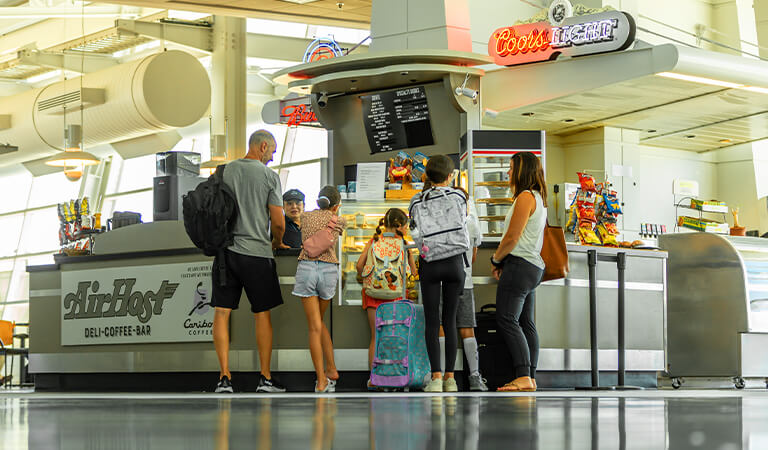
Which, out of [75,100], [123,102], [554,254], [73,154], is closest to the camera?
[554,254]

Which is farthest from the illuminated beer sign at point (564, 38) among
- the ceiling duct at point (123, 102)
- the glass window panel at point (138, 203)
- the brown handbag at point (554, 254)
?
the glass window panel at point (138, 203)

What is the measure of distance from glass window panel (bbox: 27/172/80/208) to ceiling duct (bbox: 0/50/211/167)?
16.9 ft

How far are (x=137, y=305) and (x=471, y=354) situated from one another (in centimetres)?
269

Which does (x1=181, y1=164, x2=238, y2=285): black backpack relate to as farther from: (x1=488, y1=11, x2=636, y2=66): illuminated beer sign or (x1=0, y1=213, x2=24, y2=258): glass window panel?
(x1=0, y1=213, x2=24, y2=258): glass window panel

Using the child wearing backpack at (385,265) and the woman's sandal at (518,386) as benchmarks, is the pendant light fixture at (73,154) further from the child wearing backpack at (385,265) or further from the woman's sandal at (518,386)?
the woman's sandal at (518,386)

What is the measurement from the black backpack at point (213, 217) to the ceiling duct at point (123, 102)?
10395 mm

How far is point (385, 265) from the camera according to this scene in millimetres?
7086

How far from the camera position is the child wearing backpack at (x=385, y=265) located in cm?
709

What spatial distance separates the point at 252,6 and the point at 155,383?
8.38 meters

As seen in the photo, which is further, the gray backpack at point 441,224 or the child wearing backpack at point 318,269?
the child wearing backpack at point 318,269

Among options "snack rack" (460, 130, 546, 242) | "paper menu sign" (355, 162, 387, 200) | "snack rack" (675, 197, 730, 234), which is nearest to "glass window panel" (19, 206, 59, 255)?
"snack rack" (675, 197, 730, 234)

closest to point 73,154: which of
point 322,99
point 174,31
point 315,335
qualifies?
point 174,31

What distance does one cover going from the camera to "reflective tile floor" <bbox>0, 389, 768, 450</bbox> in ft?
8.07

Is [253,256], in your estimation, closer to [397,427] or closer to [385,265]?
[385,265]
